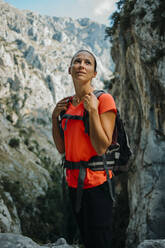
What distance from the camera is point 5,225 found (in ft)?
34.2

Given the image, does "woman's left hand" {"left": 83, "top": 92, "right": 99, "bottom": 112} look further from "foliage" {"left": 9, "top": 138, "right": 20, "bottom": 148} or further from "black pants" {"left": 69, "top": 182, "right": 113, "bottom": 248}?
"foliage" {"left": 9, "top": 138, "right": 20, "bottom": 148}

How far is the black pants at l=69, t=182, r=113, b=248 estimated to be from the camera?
6.91ft

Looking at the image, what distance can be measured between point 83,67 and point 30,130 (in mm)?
60662

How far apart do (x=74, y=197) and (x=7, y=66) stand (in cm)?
8213

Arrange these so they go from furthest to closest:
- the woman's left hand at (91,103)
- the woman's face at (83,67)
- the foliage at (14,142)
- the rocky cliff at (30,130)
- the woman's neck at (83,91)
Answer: the foliage at (14,142)
the rocky cliff at (30,130)
the woman's neck at (83,91)
the woman's face at (83,67)
the woman's left hand at (91,103)

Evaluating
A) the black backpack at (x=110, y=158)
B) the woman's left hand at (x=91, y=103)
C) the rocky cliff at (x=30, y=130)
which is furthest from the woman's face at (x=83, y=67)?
the rocky cliff at (x=30, y=130)

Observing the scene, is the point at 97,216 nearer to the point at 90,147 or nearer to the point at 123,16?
the point at 90,147

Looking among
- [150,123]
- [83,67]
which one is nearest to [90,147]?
A: [83,67]

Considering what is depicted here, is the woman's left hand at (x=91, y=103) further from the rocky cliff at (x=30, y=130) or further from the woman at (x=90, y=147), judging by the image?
the rocky cliff at (x=30, y=130)

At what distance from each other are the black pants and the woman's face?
49.8 inches

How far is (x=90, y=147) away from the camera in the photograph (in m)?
2.29

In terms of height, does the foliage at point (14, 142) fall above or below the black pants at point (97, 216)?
below

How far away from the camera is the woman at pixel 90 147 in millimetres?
2090

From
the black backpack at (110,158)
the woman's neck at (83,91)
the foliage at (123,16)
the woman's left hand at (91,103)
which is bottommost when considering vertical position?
the black backpack at (110,158)
